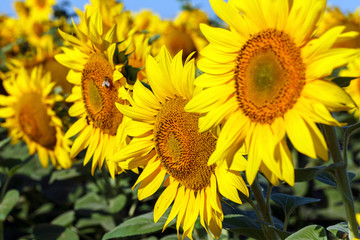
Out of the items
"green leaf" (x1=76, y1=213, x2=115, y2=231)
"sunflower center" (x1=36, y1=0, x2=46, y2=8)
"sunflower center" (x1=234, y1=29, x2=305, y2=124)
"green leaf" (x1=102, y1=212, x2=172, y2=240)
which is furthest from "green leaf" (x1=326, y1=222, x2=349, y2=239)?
"sunflower center" (x1=36, y1=0, x2=46, y2=8)

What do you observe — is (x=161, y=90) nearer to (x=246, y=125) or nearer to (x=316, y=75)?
(x=246, y=125)

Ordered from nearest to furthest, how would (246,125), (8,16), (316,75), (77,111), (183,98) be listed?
(316,75) → (246,125) → (183,98) → (77,111) → (8,16)

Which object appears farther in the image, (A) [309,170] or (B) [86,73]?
(B) [86,73]

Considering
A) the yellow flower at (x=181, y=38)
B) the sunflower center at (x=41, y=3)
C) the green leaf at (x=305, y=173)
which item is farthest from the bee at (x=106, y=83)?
the sunflower center at (x=41, y=3)

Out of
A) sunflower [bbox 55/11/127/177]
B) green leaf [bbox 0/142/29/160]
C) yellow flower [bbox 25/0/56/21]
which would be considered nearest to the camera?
sunflower [bbox 55/11/127/177]

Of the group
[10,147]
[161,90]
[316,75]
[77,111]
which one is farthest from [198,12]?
[316,75]

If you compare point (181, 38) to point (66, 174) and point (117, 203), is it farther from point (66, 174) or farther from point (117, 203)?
point (117, 203)

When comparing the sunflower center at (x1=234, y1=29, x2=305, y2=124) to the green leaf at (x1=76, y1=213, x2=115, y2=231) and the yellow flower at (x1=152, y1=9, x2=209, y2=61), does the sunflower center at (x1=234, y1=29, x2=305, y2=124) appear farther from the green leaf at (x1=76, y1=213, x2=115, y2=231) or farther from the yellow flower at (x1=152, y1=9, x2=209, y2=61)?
the yellow flower at (x1=152, y1=9, x2=209, y2=61)
